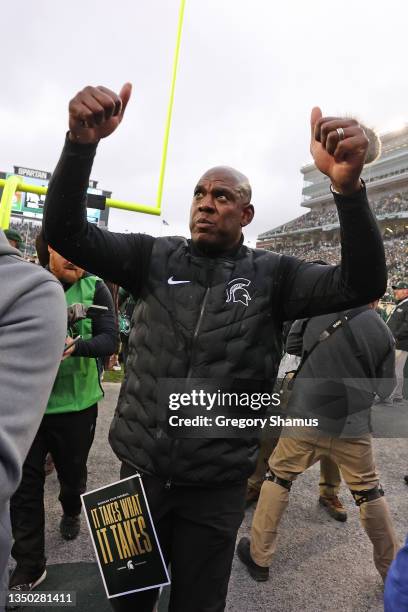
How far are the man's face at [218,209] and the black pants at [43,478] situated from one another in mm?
1388

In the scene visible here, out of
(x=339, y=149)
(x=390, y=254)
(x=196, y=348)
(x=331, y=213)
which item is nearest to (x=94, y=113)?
(x=339, y=149)

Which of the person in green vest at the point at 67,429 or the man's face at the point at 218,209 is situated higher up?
the man's face at the point at 218,209

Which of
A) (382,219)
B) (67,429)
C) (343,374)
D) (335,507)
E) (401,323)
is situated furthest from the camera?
(382,219)

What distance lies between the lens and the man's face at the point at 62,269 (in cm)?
236

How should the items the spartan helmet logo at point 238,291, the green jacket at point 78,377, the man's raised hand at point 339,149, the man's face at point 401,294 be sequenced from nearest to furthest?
the man's raised hand at point 339,149 < the spartan helmet logo at point 238,291 < the green jacket at point 78,377 < the man's face at point 401,294

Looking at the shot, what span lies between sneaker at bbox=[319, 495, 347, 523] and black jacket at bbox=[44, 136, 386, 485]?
2.03 m

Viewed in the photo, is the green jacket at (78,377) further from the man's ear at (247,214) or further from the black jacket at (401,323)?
the black jacket at (401,323)

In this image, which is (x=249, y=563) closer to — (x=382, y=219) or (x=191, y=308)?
(x=191, y=308)

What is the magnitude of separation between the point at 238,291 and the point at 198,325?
0.64 feet

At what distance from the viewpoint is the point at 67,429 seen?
7.65 ft

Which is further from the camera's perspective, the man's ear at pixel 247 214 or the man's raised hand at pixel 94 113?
the man's ear at pixel 247 214

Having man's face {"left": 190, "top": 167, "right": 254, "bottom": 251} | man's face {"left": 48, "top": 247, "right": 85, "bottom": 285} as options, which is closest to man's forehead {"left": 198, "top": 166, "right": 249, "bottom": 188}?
man's face {"left": 190, "top": 167, "right": 254, "bottom": 251}

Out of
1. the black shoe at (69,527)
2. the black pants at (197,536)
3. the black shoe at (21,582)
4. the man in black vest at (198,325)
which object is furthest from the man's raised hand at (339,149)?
the black shoe at (69,527)

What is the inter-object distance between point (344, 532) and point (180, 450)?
7.17 ft
